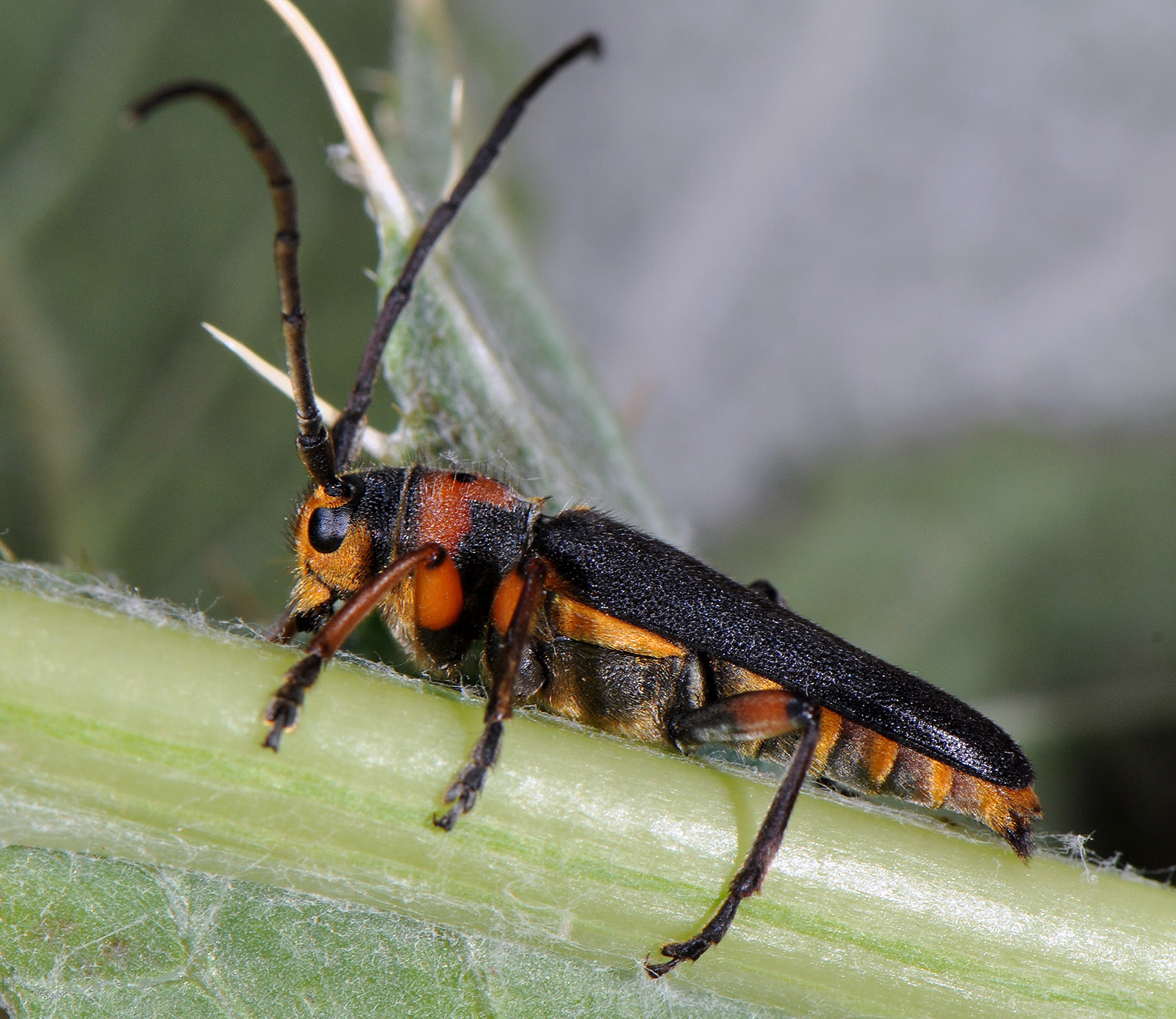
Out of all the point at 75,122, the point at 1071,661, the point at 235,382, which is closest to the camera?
the point at 75,122

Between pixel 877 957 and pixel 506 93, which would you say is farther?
pixel 506 93

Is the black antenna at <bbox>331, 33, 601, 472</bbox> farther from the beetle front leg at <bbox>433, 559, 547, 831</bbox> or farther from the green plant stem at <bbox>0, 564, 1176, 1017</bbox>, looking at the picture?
the green plant stem at <bbox>0, 564, 1176, 1017</bbox>

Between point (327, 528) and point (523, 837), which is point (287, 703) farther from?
point (327, 528)

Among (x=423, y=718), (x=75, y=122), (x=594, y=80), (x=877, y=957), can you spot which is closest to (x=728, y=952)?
(x=877, y=957)

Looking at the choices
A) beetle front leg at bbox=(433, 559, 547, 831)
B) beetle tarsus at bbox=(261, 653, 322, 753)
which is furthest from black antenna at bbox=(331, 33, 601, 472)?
beetle tarsus at bbox=(261, 653, 322, 753)

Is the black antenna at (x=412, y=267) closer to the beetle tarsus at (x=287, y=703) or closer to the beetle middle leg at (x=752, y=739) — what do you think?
the beetle tarsus at (x=287, y=703)

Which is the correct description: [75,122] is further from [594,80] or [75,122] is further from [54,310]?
[594,80]

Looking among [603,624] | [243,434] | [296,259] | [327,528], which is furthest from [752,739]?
[243,434]

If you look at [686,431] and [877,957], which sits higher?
[686,431]

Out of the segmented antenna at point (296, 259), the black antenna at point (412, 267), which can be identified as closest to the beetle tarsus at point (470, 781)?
the segmented antenna at point (296, 259)

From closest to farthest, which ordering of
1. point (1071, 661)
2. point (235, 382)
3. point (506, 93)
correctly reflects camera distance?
point (235, 382), point (1071, 661), point (506, 93)
